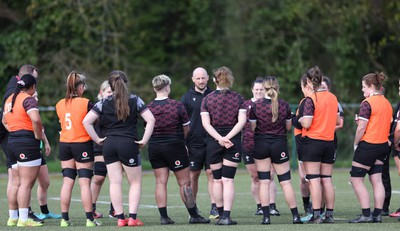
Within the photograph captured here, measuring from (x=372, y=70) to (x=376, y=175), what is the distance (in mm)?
19931

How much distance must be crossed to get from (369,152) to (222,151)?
6.25ft

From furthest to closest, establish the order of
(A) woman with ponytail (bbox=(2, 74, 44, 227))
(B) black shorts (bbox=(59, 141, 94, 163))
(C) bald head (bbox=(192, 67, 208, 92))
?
(C) bald head (bbox=(192, 67, 208, 92))
(A) woman with ponytail (bbox=(2, 74, 44, 227))
(B) black shorts (bbox=(59, 141, 94, 163))

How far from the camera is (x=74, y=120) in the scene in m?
12.6

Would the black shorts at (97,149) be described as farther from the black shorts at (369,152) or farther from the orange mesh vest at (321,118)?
the black shorts at (369,152)

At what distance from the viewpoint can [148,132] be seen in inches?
484

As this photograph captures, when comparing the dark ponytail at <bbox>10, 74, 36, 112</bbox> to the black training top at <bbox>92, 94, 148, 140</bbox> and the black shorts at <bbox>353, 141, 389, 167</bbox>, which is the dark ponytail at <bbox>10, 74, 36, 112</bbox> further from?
the black shorts at <bbox>353, 141, 389, 167</bbox>

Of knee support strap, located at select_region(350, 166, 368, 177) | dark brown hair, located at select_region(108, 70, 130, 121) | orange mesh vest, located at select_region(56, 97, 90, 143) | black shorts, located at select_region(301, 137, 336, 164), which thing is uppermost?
dark brown hair, located at select_region(108, 70, 130, 121)

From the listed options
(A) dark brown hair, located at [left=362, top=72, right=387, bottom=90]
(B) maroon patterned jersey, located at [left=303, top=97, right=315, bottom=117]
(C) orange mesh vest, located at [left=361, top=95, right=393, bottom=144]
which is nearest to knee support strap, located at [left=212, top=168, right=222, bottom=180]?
(B) maroon patterned jersey, located at [left=303, top=97, right=315, bottom=117]

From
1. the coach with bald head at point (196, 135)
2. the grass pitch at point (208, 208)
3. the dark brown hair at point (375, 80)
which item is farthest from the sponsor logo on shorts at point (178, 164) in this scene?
the dark brown hair at point (375, 80)

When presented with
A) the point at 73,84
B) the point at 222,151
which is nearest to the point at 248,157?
the point at 222,151

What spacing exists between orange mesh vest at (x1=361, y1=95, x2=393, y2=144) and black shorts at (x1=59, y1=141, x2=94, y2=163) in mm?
3525

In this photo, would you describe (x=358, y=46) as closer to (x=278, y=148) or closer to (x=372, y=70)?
(x=372, y=70)

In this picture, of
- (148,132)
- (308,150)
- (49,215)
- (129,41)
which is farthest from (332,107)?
(129,41)

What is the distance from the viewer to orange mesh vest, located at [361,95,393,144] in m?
12.7
